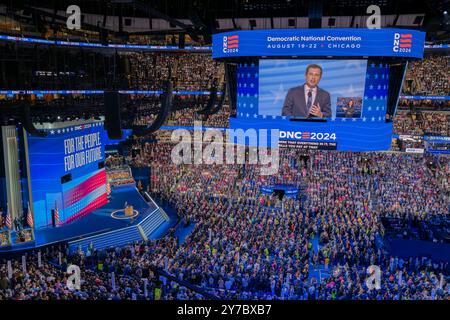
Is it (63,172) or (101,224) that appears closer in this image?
(63,172)

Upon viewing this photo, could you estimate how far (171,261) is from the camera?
45.3ft

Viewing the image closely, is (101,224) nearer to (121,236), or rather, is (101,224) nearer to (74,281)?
(121,236)

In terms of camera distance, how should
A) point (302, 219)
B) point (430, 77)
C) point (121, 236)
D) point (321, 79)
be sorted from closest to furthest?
point (321, 79) < point (121, 236) < point (302, 219) < point (430, 77)

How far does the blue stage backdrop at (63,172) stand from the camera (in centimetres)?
1770

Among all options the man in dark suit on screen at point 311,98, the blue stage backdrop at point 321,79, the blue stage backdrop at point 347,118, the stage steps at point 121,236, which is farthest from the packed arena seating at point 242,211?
the man in dark suit on screen at point 311,98

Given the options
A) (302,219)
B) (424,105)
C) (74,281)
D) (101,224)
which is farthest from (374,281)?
(424,105)

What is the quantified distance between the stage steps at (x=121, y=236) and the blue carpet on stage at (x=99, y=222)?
0.29 m

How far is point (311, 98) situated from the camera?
1578 centimetres

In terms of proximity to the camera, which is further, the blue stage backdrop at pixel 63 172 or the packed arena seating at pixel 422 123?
the packed arena seating at pixel 422 123

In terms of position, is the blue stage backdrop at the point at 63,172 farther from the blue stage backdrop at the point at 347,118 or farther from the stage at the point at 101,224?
the blue stage backdrop at the point at 347,118

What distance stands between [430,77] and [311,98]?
20767mm

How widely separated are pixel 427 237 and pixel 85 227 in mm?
15699

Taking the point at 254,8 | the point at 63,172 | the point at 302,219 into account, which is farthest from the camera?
the point at 254,8

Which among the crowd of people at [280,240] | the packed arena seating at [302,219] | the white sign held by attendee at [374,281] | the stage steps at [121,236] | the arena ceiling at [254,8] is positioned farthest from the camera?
the arena ceiling at [254,8]
